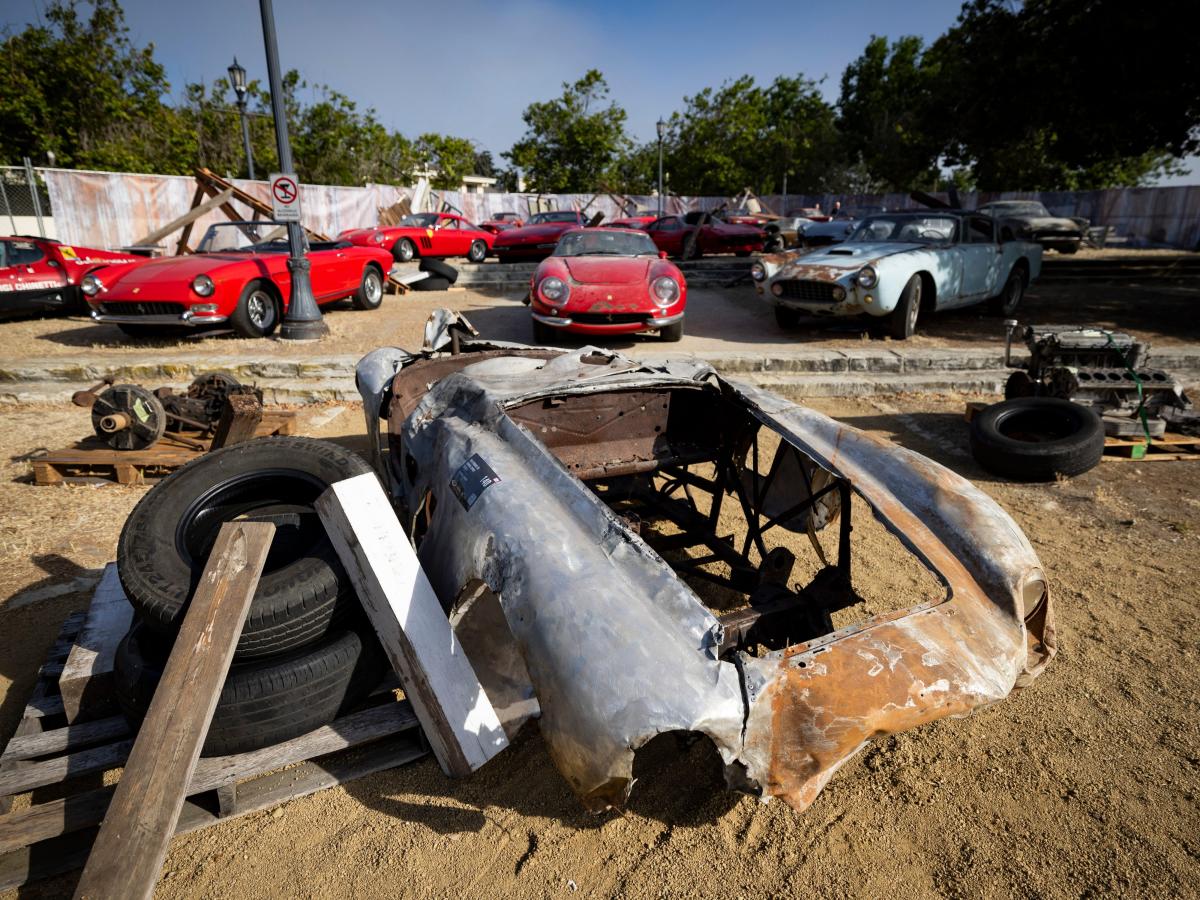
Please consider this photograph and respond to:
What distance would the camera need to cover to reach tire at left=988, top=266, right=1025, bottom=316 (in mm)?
9906

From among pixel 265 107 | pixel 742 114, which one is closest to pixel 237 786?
pixel 265 107

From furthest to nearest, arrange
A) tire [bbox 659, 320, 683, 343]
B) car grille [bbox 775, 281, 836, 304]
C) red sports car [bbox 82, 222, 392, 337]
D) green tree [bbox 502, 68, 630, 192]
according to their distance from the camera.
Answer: green tree [bbox 502, 68, 630, 192]
tire [bbox 659, 320, 683, 343]
car grille [bbox 775, 281, 836, 304]
red sports car [bbox 82, 222, 392, 337]

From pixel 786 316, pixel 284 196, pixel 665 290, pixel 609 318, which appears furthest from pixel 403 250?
pixel 786 316

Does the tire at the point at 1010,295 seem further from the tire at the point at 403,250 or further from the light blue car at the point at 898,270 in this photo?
the tire at the point at 403,250

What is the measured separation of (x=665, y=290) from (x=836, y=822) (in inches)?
260

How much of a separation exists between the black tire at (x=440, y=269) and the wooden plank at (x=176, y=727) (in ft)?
39.1

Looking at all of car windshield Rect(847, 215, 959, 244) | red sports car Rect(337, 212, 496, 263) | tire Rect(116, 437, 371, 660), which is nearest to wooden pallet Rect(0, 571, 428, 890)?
tire Rect(116, 437, 371, 660)

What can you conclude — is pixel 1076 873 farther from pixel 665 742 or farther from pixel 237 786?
pixel 237 786

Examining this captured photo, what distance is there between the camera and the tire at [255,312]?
329 inches

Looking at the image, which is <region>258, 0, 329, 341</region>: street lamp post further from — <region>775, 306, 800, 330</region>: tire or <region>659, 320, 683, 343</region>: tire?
<region>775, 306, 800, 330</region>: tire

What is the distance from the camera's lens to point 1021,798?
7.06 feet

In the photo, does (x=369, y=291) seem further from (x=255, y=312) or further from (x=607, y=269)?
(x=607, y=269)

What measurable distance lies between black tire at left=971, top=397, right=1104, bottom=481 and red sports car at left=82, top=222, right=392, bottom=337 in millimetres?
8161

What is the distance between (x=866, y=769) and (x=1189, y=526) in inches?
129
